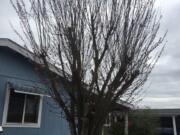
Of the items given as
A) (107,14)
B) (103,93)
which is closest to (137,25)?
(107,14)

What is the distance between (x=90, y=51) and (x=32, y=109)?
183 inches

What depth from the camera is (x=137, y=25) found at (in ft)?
Result: 19.6

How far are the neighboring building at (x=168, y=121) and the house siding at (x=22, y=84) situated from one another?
11.8 meters

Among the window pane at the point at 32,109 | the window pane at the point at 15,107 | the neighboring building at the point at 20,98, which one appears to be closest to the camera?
the neighboring building at the point at 20,98

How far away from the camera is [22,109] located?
9.14m

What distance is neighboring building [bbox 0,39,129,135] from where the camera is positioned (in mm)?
8547

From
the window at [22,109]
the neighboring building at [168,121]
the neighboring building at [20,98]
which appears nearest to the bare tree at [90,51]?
the neighboring building at [20,98]

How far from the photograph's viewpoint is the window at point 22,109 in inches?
340

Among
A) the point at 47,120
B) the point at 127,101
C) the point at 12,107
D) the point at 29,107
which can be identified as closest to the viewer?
the point at 127,101

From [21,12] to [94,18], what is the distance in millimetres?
1654

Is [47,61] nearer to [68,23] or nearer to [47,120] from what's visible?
[68,23]

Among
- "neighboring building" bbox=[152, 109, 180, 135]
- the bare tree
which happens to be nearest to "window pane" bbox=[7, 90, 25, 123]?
the bare tree

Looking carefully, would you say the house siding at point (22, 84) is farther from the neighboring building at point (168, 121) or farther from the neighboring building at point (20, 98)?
the neighboring building at point (168, 121)

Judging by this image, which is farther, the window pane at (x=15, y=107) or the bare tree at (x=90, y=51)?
the window pane at (x=15, y=107)
